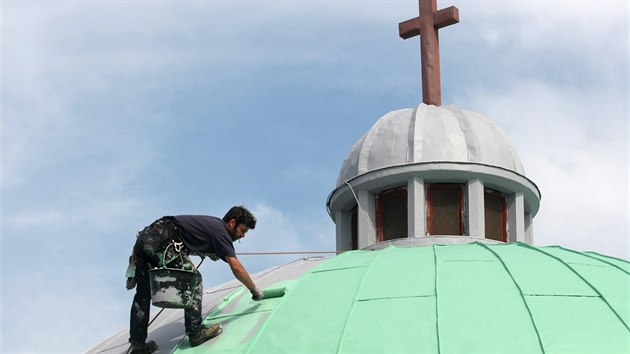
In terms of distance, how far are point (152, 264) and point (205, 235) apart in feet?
2.91

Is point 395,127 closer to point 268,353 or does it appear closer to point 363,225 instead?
point 363,225

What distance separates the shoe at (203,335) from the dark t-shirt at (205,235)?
115 cm

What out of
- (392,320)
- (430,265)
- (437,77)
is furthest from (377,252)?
(437,77)

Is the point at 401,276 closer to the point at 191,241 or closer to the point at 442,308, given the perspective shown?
the point at 442,308

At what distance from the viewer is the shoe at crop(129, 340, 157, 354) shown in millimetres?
17516

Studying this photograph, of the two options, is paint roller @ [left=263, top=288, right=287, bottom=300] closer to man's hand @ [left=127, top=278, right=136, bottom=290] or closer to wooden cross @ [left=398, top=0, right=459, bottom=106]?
man's hand @ [left=127, top=278, right=136, bottom=290]

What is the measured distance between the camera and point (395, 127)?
925 inches

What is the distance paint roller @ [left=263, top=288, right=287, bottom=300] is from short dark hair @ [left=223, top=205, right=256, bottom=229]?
5.43 ft

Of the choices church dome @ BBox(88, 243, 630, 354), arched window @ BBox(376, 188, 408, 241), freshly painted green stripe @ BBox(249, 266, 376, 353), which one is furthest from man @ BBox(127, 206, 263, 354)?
arched window @ BBox(376, 188, 408, 241)

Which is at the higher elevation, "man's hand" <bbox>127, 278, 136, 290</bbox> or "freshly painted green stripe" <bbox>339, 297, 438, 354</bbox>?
"man's hand" <bbox>127, 278, 136, 290</bbox>

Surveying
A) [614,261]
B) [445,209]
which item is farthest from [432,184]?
[614,261]

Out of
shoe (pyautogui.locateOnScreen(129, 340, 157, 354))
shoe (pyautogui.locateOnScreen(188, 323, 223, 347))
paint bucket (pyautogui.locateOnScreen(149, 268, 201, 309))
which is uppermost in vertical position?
paint bucket (pyautogui.locateOnScreen(149, 268, 201, 309))

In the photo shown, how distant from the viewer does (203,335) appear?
56.0ft

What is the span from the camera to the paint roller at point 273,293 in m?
18.1
